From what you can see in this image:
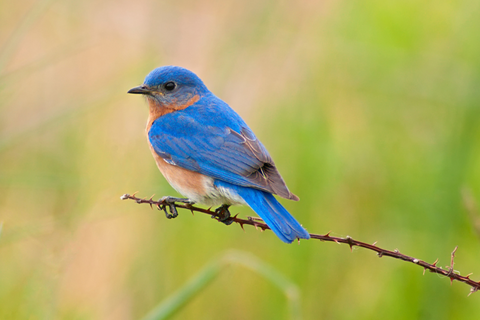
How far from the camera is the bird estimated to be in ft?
9.60

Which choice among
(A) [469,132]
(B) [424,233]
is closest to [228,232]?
(B) [424,233]

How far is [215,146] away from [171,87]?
2.33 ft

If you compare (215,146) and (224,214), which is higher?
(215,146)

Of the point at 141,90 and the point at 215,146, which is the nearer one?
the point at 215,146

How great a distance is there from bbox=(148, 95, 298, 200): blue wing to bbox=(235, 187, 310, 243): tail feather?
64 millimetres

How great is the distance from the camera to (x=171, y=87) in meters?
3.78

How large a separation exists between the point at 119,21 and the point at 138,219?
116 inches

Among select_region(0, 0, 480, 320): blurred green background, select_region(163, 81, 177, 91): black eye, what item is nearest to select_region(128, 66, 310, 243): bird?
select_region(163, 81, 177, 91): black eye

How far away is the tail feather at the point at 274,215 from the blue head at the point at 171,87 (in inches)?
40.6

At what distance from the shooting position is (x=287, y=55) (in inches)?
229

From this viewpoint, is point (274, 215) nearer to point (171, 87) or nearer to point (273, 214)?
point (273, 214)

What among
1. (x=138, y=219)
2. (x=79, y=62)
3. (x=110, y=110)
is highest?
(x=79, y=62)

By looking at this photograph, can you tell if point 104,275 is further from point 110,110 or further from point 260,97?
point 260,97

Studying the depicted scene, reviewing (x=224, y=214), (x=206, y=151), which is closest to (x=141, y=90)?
(x=206, y=151)
